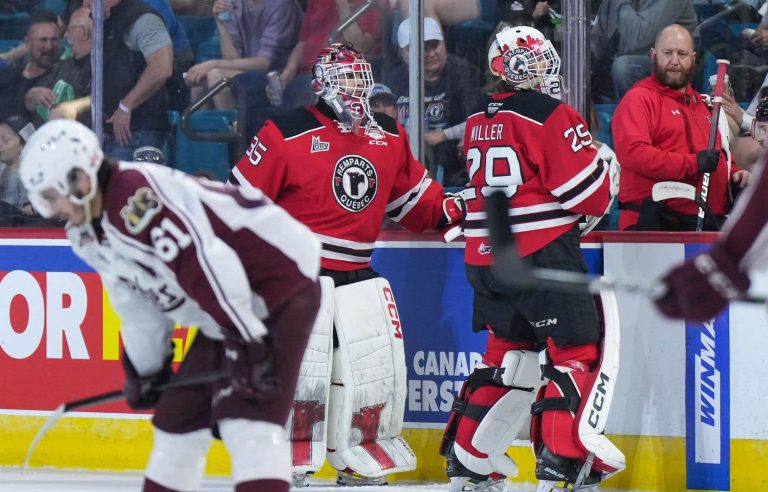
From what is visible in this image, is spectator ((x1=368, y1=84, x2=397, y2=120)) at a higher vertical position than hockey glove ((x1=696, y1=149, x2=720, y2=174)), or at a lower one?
higher

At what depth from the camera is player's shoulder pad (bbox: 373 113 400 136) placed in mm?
4516

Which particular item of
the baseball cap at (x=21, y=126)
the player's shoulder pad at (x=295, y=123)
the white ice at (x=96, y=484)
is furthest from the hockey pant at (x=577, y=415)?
the baseball cap at (x=21, y=126)

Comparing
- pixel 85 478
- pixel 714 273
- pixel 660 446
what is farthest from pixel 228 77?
pixel 714 273

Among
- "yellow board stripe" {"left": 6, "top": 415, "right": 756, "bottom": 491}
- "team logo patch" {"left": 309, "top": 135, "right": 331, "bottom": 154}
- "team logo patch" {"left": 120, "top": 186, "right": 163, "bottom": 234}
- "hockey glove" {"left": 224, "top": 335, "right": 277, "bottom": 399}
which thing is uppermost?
"team logo patch" {"left": 309, "top": 135, "right": 331, "bottom": 154}

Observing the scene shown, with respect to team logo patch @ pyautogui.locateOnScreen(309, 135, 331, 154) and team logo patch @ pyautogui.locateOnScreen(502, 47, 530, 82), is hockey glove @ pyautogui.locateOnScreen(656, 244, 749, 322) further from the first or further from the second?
team logo patch @ pyautogui.locateOnScreen(309, 135, 331, 154)

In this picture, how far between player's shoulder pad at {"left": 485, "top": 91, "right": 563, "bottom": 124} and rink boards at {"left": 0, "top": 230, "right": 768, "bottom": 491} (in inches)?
18.7

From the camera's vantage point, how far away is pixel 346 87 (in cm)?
441

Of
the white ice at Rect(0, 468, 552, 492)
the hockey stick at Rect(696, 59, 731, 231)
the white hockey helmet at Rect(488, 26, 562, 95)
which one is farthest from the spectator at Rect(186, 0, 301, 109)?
the hockey stick at Rect(696, 59, 731, 231)

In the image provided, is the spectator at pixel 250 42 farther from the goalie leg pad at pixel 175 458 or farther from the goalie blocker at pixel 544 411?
the goalie leg pad at pixel 175 458

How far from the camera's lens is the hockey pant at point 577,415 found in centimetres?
410

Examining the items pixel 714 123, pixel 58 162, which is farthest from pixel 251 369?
pixel 714 123

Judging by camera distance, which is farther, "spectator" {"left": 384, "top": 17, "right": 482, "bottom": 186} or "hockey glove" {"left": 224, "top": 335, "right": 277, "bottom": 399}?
"spectator" {"left": 384, "top": 17, "right": 482, "bottom": 186}

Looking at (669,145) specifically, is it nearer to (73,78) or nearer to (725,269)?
(73,78)

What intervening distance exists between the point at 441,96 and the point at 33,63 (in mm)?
1657
